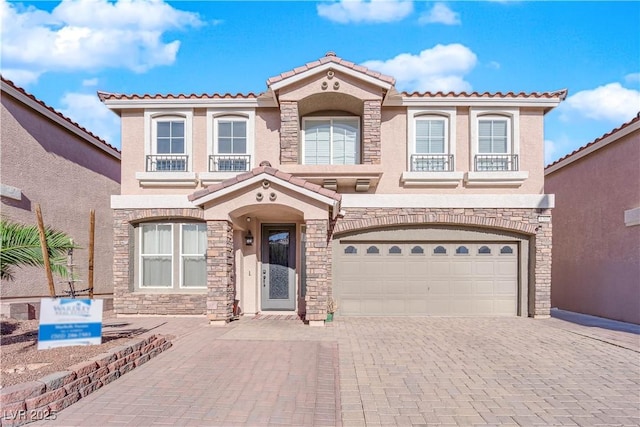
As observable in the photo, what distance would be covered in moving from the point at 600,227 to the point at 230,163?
11906 mm

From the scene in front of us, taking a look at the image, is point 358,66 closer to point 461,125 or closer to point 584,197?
point 461,125

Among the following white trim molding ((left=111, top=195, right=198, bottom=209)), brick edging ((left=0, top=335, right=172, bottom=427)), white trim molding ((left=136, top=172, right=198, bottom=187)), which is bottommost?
brick edging ((left=0, top=335, right=172, bottom=427))

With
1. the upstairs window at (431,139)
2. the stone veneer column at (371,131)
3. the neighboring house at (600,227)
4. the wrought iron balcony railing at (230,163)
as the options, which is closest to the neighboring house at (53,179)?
the wrought iron balcony railing at (230,163)

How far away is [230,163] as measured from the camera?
11.2 metres

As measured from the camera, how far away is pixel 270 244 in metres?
11.4

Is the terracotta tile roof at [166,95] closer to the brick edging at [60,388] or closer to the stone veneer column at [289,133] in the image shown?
the stone veneer column at [289,133]

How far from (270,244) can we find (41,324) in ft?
21.0

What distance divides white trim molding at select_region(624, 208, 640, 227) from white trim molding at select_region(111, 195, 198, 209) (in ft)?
41.1

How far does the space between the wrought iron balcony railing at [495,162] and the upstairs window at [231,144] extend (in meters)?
6.86

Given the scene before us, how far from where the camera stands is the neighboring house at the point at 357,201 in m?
10.9

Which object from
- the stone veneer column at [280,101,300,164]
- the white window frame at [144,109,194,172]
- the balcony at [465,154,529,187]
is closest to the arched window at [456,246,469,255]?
the balcony at [465,154,529,187]

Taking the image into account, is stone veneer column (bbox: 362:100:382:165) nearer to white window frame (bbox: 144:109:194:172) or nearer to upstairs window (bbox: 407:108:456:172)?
upstairs window (bbox: 407:108:456:172)

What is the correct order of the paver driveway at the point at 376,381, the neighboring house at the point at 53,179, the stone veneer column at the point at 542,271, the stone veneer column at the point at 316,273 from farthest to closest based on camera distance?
the stone veneer column at the point at 542,271 → the neighboring house at the point at 53,179 → the stone veneer column at the point at 316,273 → the paver driveway at the point at 376,381

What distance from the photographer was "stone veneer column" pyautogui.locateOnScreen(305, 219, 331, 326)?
941 cm
